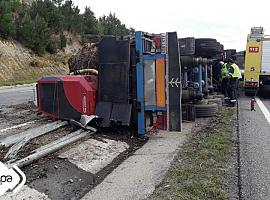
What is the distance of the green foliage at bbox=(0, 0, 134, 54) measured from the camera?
94.7 feet

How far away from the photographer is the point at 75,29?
1471 inches

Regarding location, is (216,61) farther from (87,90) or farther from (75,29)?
(75,29)

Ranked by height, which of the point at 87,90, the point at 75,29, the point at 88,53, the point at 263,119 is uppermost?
the point at 75,29

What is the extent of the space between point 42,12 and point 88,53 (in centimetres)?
2660

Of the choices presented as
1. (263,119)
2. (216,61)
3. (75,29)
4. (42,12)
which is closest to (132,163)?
(263,119)

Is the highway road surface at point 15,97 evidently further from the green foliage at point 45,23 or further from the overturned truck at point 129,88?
the green foliage at point 45,23

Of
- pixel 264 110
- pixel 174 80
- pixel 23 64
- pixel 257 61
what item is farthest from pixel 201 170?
pixel 23 64

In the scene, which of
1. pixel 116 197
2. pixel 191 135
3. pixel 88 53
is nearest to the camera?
pixel 116 197

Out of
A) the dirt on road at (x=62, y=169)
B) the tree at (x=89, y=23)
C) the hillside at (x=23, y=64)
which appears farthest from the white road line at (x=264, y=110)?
the tree at (x=89, y=23)

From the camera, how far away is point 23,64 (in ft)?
92.3

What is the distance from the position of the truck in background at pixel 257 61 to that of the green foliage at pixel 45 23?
1100 cm

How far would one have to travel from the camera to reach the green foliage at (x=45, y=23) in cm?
2888

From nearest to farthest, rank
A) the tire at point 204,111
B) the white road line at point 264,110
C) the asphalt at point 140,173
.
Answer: the asphalt at point 140,173
the tire at point 204,111
the white road line at point 264,110

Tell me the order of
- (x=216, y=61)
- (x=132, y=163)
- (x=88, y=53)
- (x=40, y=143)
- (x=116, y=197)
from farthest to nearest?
(x=216, y=61), (x=88, y=53), (x=40, y=143), (x=132, y=163), (x=116, y=197)
